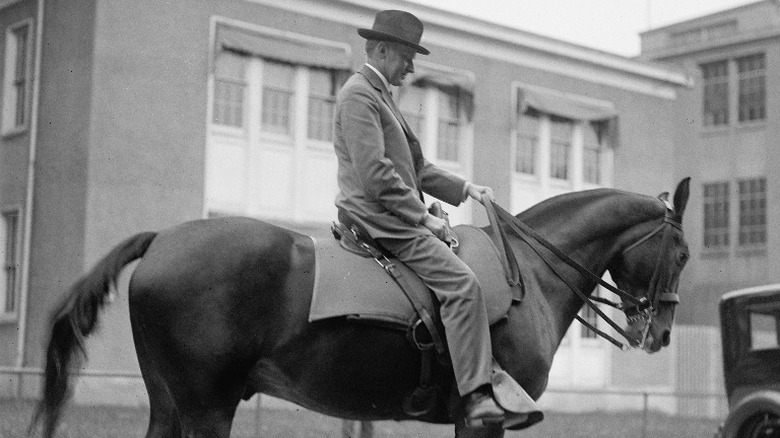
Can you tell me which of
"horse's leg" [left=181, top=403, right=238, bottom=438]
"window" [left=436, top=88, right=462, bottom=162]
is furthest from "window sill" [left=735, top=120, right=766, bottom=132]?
"horse's leg" [left=181, top=403, right=238, bottom=438]

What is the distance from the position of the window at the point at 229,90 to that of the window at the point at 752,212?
2291cm

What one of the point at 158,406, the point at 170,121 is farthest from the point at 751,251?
the point at 158,406

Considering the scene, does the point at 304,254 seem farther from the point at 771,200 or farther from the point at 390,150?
the point at 771,200

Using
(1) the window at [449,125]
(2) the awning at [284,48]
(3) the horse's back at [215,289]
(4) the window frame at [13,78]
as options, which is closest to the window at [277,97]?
(2) the awning at [284,48]

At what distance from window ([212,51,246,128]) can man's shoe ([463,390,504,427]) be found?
15266 mm

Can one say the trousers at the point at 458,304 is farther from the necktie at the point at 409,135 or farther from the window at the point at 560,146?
the window at the point at 560,146

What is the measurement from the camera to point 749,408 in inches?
499

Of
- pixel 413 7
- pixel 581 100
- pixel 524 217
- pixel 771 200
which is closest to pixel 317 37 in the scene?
pixel 413 7

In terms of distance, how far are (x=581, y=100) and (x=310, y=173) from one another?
29.5 feet

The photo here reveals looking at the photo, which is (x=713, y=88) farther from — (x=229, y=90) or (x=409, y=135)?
(x=409, y=135)

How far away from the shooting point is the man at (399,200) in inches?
232

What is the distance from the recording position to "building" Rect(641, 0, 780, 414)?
36.6m

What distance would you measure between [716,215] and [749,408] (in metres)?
27.4

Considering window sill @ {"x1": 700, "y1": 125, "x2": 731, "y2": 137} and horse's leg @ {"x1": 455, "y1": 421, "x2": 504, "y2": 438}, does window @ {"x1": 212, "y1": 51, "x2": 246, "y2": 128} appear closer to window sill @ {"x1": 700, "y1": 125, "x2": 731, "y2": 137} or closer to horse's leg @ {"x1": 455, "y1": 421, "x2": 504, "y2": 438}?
horse's leg @ {"x1": 455, "y1": 421, "x2": 504, "y2": 438}
